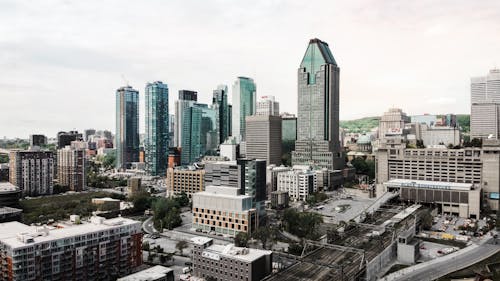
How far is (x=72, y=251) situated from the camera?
26.4 m

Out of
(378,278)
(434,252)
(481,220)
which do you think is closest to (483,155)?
(481,220)

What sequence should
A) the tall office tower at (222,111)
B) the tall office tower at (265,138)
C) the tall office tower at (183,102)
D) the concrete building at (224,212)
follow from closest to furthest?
1. the concrete building at (224,212)
2. the tall office tower at (265,138)
3. the tall office tower at (183,102)
4. the tall office tower at (222,111)

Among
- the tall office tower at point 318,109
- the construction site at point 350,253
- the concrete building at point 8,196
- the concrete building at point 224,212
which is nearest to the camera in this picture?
the construction site at point 350,253

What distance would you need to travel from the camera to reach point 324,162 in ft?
263

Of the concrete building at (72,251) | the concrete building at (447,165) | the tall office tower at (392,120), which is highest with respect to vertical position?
the tall office tower at (392,120)

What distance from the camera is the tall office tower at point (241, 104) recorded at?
12562 centimetres

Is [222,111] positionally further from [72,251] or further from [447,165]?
[72,251]

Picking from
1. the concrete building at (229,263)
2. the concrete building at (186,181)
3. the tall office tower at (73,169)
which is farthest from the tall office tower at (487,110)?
the tall office tower at (73,169)

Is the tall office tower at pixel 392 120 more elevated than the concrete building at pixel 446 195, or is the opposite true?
the tall office tower at pixel 392 120

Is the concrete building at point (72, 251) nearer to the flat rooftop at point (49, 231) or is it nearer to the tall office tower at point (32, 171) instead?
the flat rooftop at point (49, 231)

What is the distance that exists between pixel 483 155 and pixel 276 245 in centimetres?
3523

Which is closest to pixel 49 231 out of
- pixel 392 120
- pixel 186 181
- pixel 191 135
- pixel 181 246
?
pixel 181 246

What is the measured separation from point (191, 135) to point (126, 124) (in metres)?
21.1

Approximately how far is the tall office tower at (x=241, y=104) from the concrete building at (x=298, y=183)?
58540 millimetres
